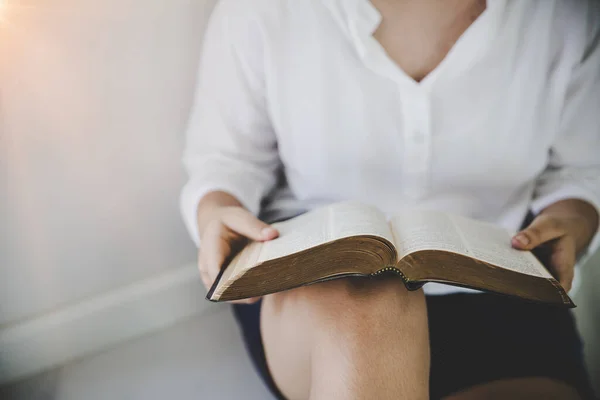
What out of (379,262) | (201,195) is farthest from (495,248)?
(201,195)

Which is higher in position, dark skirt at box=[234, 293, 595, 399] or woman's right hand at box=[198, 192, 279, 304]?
Result: woman's right hand at box=[198, 192, 279, 304]

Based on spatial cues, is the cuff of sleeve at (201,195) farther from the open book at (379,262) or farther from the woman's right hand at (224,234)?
the open book at (379,262)

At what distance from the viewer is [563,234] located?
23.0 inches

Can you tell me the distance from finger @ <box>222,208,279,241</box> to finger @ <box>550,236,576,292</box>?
1.12 ft

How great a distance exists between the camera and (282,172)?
85cm

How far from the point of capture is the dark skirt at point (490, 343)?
0.63 meters

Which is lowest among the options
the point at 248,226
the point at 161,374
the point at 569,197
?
the point at 161,374

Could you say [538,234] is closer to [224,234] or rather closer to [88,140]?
[224,234]

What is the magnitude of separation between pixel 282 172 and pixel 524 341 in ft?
1.55

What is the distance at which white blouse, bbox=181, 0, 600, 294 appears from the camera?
64 centimetres

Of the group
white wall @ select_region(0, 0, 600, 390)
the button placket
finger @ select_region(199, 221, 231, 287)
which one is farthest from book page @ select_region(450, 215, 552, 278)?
white wall @ select_region(0, 0, 600, 390)

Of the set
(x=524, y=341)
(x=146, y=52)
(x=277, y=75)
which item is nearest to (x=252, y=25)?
(x=277, y=75)

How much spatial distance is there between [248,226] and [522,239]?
327mm

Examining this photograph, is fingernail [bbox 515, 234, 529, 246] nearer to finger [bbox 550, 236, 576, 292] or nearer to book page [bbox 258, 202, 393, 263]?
finger [bbox 550, 236, 576, 292]
